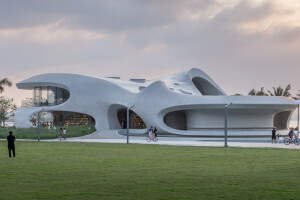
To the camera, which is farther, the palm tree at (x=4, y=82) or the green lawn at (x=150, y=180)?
the palm tree at (x=4, y=82)

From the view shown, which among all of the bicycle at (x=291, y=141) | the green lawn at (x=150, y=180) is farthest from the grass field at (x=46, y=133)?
the green lawn at (x=150, y=180)

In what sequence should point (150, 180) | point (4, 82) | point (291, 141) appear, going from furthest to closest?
1. point (4, 82)
2. point (291, 141)
3. point (150, 180)

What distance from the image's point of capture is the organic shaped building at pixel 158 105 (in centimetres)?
5331

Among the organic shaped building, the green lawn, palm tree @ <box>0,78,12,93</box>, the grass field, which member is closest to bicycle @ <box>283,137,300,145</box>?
the organic shaped building

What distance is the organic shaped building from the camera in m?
53.3

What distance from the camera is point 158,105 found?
5544cm

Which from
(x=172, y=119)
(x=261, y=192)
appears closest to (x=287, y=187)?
(x=261, y=192)

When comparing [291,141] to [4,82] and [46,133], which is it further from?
[4,82]

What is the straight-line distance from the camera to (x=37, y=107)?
66375 millimetres

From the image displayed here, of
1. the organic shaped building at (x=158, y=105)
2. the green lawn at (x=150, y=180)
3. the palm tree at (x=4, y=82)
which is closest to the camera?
the green lawn at (x=150, y=180)

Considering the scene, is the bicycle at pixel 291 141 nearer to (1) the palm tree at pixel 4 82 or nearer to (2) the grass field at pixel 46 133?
(2) the grass field at pixel 46 133

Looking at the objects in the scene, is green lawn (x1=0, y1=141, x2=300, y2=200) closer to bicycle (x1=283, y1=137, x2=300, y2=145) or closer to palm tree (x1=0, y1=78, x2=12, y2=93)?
bicycle (x1=283, y1=137, x2=300, y2=145)

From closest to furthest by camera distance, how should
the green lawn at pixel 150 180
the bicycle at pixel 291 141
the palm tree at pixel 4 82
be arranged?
the green lawn at pixel 150 180, the bicycle at pixel 291 141, the palm tree at pixel 4 82

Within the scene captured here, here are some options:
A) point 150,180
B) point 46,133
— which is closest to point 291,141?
point 150,180
